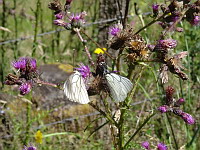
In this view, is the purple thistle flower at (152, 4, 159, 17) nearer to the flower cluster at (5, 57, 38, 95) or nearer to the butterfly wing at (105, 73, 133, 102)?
the butterfly wing at (105, 73, 133, 102)

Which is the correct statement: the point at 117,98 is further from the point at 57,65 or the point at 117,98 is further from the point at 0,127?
the point at 57,65

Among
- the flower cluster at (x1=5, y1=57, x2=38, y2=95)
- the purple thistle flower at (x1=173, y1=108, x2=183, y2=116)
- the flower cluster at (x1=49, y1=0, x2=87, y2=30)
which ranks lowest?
the purple thistle flower at (x1=173, y1=108, x2=183, y2=116)

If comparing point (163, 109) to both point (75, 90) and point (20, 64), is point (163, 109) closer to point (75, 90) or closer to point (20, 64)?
point (75, 90)

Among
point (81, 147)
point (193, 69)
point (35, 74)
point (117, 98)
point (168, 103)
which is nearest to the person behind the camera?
point (117, 98)

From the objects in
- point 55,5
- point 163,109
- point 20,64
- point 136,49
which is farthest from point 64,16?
point 163,109

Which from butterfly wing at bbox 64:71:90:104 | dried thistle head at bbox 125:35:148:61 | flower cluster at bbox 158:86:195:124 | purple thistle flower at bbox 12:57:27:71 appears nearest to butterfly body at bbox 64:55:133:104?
butterfly wing at bbox 64:71:90:104

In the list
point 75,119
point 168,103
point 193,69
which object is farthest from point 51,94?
point 168,103

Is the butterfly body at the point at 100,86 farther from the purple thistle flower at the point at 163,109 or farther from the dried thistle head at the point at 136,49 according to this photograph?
the purple thistle flower at the point at 163,109
